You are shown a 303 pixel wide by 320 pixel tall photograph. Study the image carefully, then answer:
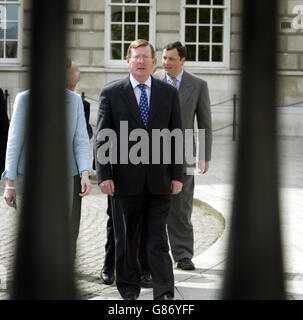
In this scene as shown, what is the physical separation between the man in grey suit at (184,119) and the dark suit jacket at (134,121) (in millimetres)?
1225

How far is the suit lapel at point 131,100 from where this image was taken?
414 centimetres

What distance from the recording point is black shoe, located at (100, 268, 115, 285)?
5.11m

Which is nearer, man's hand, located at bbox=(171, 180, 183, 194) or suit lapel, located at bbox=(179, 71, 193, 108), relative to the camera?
man's hand, located at bbox=(171, 180, 183, 194)

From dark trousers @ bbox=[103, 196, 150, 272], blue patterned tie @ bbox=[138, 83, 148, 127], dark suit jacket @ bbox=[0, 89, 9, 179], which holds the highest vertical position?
blue patterned tie @ bbox=[138, 83, 148, 127]

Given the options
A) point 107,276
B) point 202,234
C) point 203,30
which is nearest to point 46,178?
point 107,276

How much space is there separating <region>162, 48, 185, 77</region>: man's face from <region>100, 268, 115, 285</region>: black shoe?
1.55 metres

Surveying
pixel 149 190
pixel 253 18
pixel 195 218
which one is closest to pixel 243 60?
pixel 253 18

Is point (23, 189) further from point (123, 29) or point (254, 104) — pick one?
point (123, 29)

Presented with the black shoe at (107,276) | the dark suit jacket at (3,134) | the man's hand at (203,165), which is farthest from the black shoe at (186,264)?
the dark suit jacket at (3,134)

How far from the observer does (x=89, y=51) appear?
2128 cm

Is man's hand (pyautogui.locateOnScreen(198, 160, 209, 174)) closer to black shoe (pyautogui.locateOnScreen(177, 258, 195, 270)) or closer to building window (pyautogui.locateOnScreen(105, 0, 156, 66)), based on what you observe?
black shoe (pyautogui.locateOnScreen(177, 258, 195, 270))

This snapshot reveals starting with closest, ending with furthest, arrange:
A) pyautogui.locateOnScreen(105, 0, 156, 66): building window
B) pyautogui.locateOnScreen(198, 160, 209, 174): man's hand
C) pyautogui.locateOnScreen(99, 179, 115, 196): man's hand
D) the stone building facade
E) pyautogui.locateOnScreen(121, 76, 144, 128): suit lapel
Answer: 1. pyautogui.locateOnScreen(121, 76, 144, 128): suit lapel
2. pyautogui.locateOnScreen(99, 179, 115, 196): man's hand
3. pyautogui.locateOnScreen(198, 160, 209, 174): man's hand
4. the stone building facade
5. pyautogui.locateOnScreen(105, 0, 156, 66): building window

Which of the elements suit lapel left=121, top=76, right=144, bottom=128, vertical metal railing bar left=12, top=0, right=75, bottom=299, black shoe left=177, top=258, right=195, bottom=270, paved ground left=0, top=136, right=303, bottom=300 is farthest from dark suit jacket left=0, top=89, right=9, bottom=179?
vertical metal railing bar left=12, top=0, right=75, bottom=299

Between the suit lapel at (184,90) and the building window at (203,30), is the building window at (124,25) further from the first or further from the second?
the suit lapel at (184,90)
